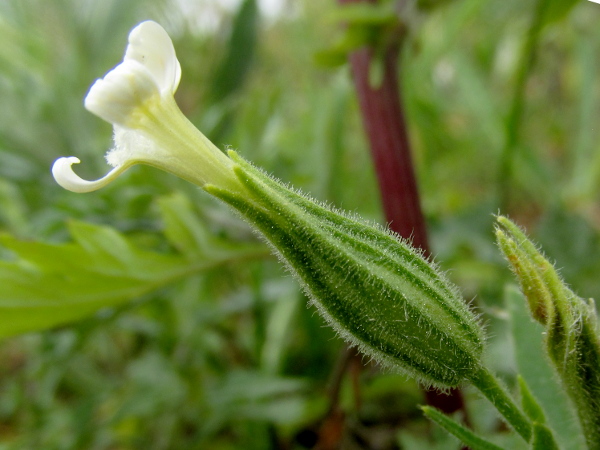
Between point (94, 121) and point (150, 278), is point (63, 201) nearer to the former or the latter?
point (150, 278)

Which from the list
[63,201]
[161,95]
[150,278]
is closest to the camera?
[161,95]

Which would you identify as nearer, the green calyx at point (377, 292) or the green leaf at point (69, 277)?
the green calyx at point (377, 292)

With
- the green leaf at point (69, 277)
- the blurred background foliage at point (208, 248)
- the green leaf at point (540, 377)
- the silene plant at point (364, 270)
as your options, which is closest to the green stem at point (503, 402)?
the silene plant at point (364, 270)

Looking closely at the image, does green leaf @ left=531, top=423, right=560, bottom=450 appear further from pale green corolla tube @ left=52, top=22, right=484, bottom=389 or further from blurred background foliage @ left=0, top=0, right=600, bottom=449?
blurred background foliage @ left=0, top=0, right=600, bottom=449

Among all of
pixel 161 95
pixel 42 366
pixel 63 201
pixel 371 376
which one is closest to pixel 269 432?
pixel 371 376

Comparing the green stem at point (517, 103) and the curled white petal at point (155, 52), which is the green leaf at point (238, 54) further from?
the curled white petal at point (155, 52)

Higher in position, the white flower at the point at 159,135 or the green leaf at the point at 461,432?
the white flower at the point at 159,135

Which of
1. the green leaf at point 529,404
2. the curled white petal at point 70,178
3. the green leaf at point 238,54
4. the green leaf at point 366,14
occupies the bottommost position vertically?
the green leaf at point 529,404
